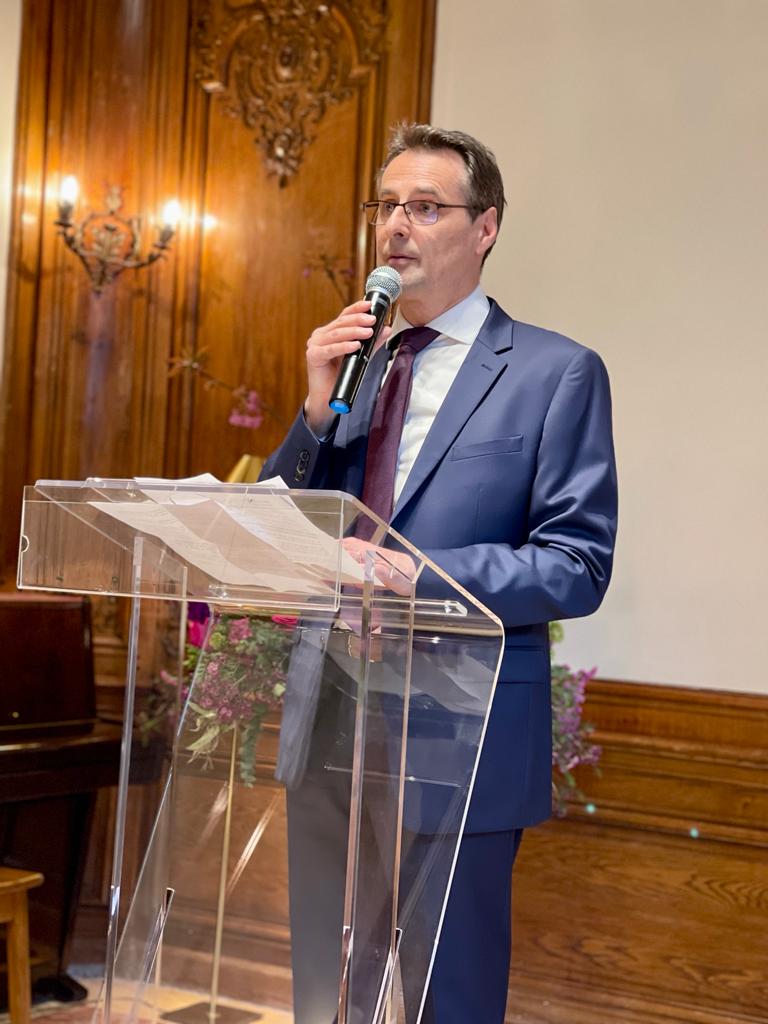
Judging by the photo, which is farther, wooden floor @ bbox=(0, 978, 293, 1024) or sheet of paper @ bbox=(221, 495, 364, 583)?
wooden floor @ bbox=(0, 978, 293, 1024)

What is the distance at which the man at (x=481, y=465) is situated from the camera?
1.78 m

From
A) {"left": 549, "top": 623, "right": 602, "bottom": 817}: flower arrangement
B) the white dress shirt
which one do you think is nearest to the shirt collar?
the white dress shirt

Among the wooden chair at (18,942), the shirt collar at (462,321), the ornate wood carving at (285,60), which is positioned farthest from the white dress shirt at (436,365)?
the ornate wood carving at (285,60)

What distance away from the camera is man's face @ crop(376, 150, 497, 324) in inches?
82.9

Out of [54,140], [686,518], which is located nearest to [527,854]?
[686,518]

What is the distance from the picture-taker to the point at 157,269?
14.2 feet

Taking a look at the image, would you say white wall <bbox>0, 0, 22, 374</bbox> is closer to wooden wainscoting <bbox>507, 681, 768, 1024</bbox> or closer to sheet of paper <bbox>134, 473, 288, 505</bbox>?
wooden wainscoting <bbox>507, 681, 768, 1024</bbox>

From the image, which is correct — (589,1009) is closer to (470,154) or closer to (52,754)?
(52,754)

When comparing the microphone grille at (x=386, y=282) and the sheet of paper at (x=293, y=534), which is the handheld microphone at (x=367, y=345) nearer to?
the microphone grille at (x=386, y=282)

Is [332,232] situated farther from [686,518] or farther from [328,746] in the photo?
[328,746]

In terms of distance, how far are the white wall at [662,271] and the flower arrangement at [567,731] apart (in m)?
0.27

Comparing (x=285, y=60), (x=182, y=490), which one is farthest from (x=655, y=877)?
(x=285, y=60)

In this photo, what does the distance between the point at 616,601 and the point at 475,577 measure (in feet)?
6.21

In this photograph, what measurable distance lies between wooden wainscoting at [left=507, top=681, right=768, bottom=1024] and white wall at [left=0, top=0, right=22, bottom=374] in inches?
96.6
